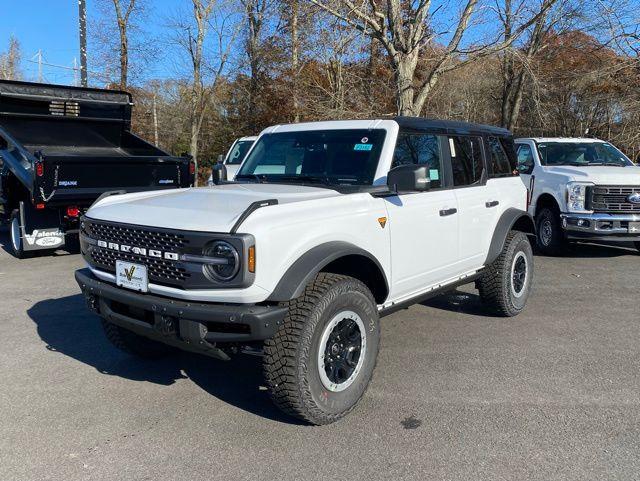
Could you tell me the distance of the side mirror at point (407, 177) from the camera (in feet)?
13.2

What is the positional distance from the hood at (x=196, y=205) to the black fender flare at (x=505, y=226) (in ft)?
7.19

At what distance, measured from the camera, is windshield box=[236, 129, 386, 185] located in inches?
179

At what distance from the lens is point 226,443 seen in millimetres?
3469

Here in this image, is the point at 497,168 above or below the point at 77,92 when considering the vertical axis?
below

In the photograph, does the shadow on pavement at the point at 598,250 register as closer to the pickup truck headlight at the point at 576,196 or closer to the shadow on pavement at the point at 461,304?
the pickup truck headlight at the point at 576,196

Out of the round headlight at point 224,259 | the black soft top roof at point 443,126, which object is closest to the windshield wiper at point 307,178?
the black soft top roof at point 443,126

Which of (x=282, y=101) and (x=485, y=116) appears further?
(x=485, y=116)

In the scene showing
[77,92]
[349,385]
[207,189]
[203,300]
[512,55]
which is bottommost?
[349,385]

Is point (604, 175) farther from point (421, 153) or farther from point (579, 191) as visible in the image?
point (421, 153)

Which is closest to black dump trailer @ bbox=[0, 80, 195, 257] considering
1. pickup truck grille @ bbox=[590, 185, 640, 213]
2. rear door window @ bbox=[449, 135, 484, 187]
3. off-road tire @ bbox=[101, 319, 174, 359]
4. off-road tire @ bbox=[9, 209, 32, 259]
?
off-road tire @ bbox=[9, 209, 32, 259]

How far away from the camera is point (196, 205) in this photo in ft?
12.2

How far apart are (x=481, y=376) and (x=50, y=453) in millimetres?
3036

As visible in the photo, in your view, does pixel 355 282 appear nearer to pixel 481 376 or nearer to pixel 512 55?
pixel 481 376

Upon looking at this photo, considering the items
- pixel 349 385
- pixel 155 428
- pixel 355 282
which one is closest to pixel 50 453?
pixel 155 428
